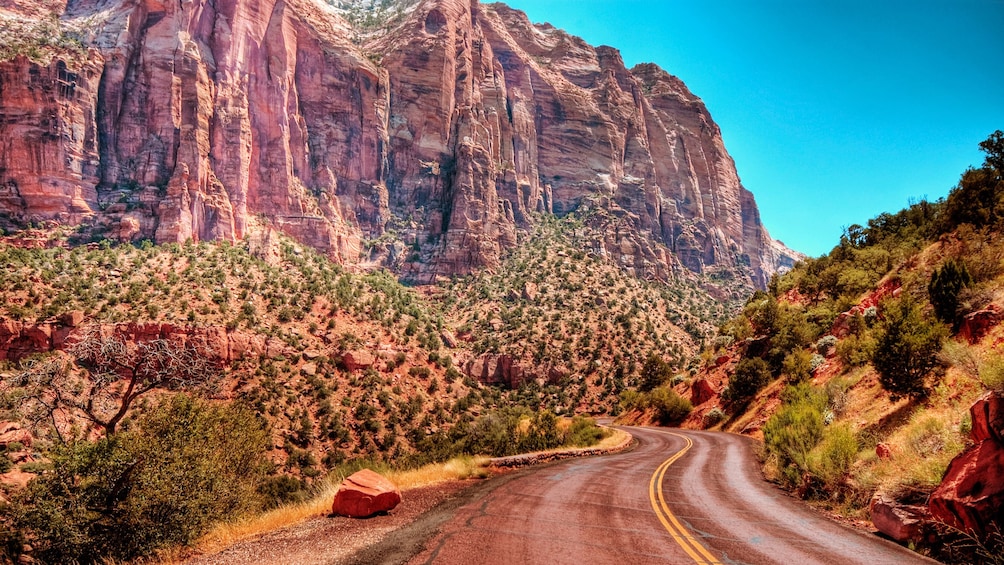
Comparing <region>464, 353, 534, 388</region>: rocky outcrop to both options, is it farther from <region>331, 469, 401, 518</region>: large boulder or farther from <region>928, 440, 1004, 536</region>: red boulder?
<region>928, 440, 1004, 536</region>: red boulder

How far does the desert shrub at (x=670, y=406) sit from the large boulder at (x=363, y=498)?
112 feet

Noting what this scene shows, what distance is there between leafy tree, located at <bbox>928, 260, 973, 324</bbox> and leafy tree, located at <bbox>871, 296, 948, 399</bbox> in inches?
102

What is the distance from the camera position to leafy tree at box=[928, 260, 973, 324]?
1447cm

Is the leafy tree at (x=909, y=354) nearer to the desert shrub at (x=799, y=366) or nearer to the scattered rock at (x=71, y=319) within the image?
the desert shrub at (x=799, y=366)

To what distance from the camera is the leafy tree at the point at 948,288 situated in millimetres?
14469

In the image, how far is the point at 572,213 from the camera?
11306 centimetres

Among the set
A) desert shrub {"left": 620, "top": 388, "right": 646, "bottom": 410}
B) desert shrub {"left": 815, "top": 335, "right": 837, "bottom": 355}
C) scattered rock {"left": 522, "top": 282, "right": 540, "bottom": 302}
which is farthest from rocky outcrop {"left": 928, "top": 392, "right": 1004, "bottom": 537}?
scattered rock {"left": 522, "top": 282, "right": 540, "bottom": 302}

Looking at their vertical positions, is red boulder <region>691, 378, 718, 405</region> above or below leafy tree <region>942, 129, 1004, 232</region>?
below

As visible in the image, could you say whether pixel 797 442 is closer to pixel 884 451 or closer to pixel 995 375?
pixel 884 451

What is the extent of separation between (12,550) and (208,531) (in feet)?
27.1

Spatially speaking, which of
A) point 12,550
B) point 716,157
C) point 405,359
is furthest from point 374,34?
point 12,550

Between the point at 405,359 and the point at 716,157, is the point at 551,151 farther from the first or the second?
the point at 405,359

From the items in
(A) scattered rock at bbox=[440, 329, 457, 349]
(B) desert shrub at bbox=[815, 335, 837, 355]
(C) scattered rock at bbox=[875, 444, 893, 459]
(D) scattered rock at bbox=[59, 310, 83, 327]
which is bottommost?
(C) scattered rock at bbox=[875, 444, 893, 459]

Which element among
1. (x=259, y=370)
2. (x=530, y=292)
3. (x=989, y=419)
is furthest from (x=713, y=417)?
(x=530, y=292)
